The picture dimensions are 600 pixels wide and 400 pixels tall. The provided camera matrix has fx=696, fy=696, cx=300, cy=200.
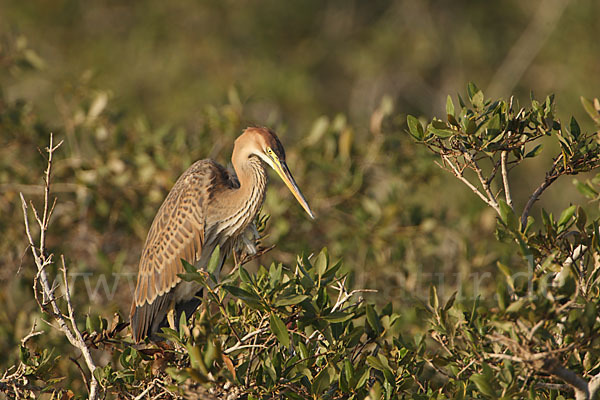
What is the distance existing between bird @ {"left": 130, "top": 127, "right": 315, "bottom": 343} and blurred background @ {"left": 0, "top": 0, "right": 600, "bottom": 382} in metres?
0.36

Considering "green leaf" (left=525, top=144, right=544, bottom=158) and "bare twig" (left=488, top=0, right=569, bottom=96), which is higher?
"green leaf" (left=525, top=144, right=544, bottom=158)

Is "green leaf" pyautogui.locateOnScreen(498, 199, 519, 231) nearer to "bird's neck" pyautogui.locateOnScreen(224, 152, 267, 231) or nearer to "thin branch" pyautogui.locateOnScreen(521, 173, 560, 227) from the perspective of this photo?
"thin branch" pyautogui.locateOnScreen(521, 173, 560, 227)

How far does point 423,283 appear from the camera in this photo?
4.67 meters

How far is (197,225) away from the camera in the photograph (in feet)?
12.6

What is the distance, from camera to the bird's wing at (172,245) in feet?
12.5

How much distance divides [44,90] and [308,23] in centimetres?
464

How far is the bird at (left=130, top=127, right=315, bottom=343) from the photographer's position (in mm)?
3725

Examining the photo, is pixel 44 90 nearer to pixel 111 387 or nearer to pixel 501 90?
pixel 501 90

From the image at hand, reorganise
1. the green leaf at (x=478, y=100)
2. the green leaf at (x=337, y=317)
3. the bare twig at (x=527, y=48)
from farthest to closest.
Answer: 1. the bare twig at (x=527, y=48)
2. the green leaf at (x=478, y=100)
3. the green leaf at (x=337, y=317)

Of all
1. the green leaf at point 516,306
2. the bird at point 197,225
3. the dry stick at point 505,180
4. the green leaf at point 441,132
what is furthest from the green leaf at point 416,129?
the bird at point 197,225

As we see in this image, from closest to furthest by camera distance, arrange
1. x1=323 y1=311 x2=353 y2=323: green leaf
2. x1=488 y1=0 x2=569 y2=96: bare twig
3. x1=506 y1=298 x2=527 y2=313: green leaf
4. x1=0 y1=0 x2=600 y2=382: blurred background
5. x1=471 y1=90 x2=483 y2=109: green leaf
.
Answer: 1. x1=506 y1=298 x2=527 y2=313: green leaf
2. x1=323 y1=311 x2=353 y2=323: green leaf
3. x1=471 y1=90 x2=483 y2=109: green leaf
4. x1=0 y1=0 x2=600 y2=382: blurred background
5. x1=488 y1=0 x2=569 y2=96: bare twig

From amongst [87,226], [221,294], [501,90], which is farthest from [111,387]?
[501,90]

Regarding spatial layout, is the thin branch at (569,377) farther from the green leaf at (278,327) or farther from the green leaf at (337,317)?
the green leaf at (278,327)

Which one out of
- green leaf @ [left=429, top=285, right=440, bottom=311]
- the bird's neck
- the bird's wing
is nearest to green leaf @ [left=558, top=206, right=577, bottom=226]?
green leaf @ [left=429, top=285, right=440, bottom=311]
